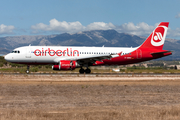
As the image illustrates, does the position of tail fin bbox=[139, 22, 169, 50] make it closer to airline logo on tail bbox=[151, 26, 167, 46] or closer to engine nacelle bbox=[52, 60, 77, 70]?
airline logo on tail bbox=[151, 26, 167, 46]

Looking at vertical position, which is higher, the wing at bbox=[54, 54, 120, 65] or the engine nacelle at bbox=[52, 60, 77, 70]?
the wing at bbox=[54, 54, 120, 65]

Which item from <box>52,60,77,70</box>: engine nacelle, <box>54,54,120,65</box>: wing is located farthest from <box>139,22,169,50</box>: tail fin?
<box>52,60,77,70</box>: engine nacelle

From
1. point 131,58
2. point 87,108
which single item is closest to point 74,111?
point 87,108

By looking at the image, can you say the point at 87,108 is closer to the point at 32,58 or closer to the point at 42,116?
the point at 42,116

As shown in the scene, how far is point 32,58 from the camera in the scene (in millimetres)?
37812

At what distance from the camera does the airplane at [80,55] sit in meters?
37.7

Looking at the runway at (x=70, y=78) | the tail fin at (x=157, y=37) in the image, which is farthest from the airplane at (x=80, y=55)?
the runway at (x=70, y=78)

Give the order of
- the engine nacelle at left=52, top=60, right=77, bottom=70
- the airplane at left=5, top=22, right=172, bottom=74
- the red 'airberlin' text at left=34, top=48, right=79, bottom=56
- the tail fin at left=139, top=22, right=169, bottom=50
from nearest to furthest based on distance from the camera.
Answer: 1. the engine nacelle at left=52, top=60, right=77, bottom=70
2. the airplane at left=5, top=22, right=172, bottom=74
3. the red 'airberlin' text at left=34, top=48, right=79, bottom=56
4. the tail fin at left=139, top=22, right=169, bottom=50

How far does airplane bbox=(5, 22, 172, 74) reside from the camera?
37.7 metres

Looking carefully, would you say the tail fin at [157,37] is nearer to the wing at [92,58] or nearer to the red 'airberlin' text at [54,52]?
the wing at [92,58]

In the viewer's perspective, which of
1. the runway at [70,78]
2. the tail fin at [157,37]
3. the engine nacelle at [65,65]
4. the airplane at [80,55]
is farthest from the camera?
the tail fin at [157,37]

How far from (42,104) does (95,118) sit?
4333 mm

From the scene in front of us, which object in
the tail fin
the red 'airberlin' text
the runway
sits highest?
the tail fin

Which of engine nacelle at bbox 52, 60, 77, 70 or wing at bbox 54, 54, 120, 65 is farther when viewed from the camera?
wing at bbox 54, 54, 120, 65
